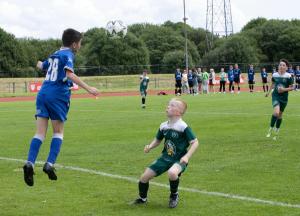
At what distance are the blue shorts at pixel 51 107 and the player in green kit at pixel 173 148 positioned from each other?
1433mm

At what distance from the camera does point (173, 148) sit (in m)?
8.53

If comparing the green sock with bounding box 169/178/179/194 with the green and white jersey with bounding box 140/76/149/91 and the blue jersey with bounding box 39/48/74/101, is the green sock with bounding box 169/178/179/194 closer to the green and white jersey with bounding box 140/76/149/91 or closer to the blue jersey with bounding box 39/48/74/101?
the blue jersey with bounding box 39/48/74/101

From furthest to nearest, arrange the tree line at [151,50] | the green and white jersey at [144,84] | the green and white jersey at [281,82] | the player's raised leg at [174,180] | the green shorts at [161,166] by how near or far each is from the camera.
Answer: the tree line at [151,50] < the green and white jersey at [144,84] < the green and white jersey at [281,82] < the green shorts at [161,166] < the player's raised leg at [174,180]

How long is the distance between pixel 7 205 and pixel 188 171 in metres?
3.93

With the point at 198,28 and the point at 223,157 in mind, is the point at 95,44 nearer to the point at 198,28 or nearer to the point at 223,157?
the point at 198,28

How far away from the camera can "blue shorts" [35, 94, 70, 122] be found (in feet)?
28.8

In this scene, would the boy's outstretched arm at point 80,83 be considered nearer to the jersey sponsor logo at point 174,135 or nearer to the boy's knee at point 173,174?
the jersey sponsor logo at point 174,135

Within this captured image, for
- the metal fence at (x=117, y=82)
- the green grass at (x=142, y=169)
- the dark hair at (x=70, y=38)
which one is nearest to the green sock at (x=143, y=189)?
the green grass at (x=142, y=169)

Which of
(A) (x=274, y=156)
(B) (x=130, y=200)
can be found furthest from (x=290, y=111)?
(B) (x=130, y=200)

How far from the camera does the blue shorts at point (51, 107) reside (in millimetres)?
8765

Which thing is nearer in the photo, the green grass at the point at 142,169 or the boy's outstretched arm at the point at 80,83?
the green grass at the point at 142,169

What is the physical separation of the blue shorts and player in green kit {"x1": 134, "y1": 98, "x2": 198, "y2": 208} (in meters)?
1.43

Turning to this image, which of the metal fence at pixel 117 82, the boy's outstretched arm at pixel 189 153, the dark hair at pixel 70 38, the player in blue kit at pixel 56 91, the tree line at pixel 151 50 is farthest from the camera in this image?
A: the tree line at pixel 151 50

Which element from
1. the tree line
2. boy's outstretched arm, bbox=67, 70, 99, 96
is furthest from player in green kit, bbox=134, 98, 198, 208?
the tree line
